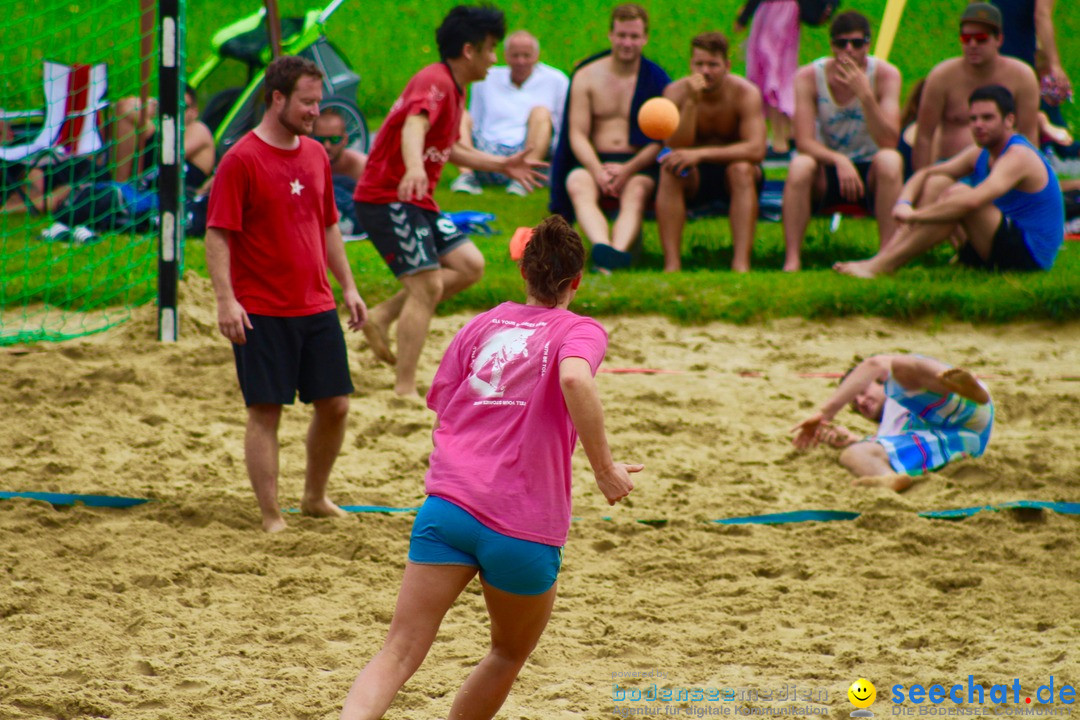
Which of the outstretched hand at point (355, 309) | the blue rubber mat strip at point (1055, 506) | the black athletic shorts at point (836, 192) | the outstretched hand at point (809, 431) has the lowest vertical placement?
the blue rubber mat strip at point (1055, 506)

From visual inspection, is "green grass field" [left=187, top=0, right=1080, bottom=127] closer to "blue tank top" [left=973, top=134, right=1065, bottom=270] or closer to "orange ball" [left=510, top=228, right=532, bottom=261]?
"blue tank top" [left=973, top=134, right=1065, bottom=270]

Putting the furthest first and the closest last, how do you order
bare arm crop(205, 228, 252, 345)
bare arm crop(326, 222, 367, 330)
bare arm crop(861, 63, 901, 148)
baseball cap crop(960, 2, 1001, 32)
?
1. bare arm crop(861, 63, 901, 148)
2. baseball cap crop(960, 2, 1001, 32)
3. bare arm crop(326, 222, 367, 330)
4. bare arm crop(205, 228, 252, 345)

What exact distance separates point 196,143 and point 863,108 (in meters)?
5.35

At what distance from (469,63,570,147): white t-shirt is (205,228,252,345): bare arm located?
22.2 feet

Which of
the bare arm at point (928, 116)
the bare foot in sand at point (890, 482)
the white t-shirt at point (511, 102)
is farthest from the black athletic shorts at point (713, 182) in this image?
the bare foot in sand at point (890, 482)

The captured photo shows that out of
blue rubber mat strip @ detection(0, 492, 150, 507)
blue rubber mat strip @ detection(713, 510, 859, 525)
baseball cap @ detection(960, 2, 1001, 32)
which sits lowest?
blue rubber mat strip @ detection(0, 492, 150, 507)

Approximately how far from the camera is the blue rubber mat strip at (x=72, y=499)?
16.1 ft

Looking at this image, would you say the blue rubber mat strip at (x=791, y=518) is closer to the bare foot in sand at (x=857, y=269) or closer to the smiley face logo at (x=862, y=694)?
the smiley face logo at (x=862, y=694)

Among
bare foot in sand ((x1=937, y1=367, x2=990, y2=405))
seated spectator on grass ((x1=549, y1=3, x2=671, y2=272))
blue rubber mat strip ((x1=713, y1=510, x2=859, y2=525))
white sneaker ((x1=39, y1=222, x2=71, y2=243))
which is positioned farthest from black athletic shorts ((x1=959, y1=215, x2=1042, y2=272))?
white sneaker ((x1=39, y1=222, x2=71, y2=243))

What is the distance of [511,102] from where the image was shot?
11195 mm

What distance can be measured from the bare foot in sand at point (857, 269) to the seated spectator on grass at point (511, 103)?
3.38 meters

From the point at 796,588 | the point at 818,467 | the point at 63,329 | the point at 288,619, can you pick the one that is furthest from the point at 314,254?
the point at 63,329

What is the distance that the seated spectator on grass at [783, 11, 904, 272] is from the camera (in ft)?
28.9

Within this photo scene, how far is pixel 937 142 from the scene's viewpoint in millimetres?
8953
